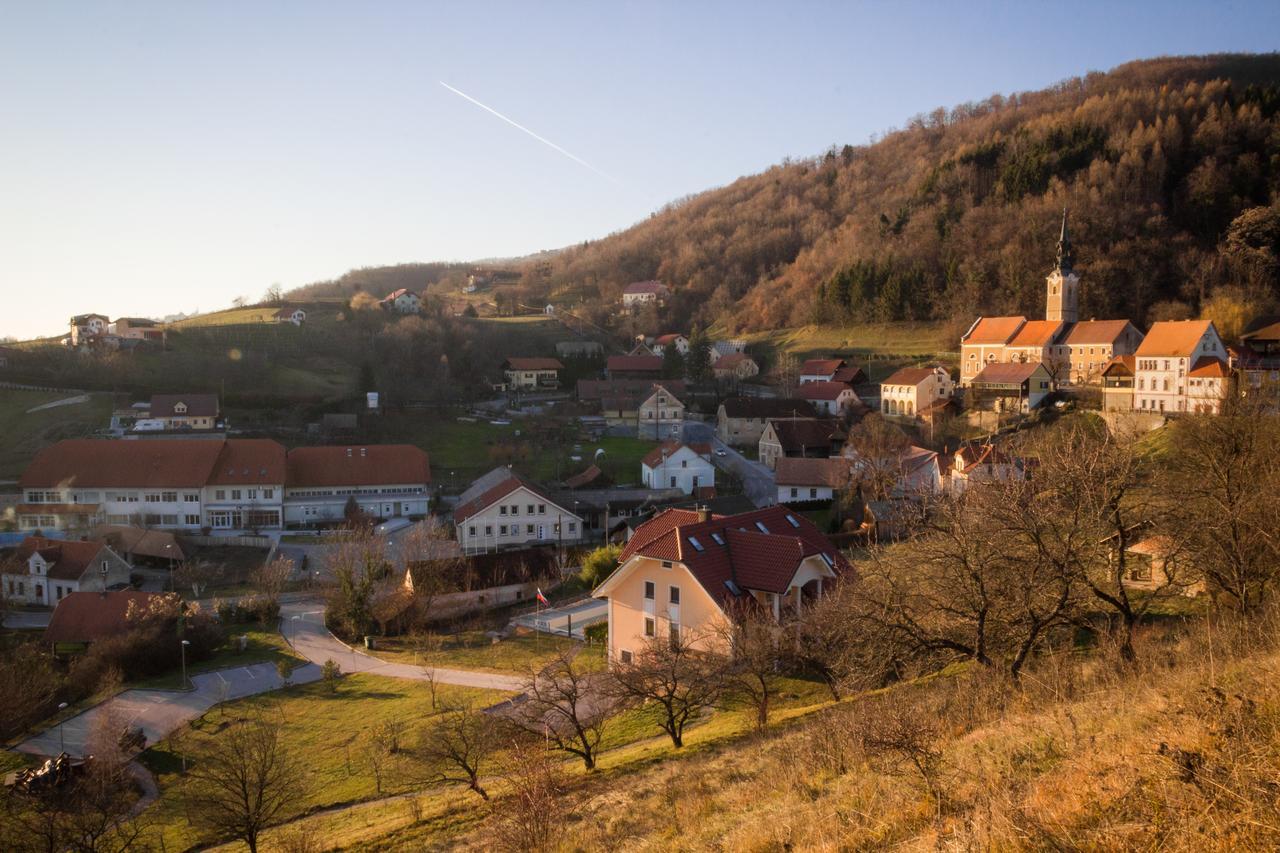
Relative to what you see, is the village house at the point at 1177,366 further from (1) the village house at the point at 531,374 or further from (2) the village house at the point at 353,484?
(1) the village house at the point at 531,374

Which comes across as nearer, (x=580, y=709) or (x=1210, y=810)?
(x=1210, y=810)

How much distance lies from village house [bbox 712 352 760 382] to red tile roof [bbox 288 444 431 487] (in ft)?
99.0

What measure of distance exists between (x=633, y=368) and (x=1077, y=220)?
123ft

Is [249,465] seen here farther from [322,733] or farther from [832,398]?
[832,398]

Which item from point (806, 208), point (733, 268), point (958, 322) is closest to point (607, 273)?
point (733, 268)

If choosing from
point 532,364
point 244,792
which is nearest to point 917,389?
point 532,364

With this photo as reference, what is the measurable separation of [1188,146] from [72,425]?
87.5m

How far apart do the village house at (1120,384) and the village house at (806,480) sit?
1557cm

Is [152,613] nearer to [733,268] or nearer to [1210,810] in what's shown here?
[1210,810]

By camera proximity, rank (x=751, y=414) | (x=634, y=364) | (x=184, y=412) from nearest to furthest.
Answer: (x=184, y=412), (x=751, y=414), (x=634, y=364)

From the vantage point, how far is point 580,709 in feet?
56.6

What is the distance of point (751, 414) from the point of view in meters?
50.1

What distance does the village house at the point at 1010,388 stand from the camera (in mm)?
43469

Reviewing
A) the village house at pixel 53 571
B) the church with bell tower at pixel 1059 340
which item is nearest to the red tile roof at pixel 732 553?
the village house at pixel 53 571
